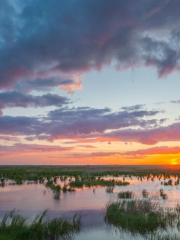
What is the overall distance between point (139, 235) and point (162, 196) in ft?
49.1

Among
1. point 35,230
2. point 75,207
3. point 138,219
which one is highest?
point 35,230

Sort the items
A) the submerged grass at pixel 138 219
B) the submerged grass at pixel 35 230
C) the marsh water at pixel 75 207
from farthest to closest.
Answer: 1. the submerged grass at pixel 138 219
2. the marsh water at pixel 75 207
3. the submerged grass at pixel 35 230

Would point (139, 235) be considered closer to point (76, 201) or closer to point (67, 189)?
point (76, 201)

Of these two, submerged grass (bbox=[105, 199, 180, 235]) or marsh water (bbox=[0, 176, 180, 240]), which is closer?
marsh water (bbox=[0, 176, 180, 240])

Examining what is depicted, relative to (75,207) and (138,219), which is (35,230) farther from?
(75,207)

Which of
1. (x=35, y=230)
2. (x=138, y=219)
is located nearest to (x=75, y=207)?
(x=138, y=219)

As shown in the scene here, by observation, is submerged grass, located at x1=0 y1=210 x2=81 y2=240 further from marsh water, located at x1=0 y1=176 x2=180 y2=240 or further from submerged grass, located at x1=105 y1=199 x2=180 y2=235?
submerged grass, located at x1=105 y1=199 x2=180 y2=235

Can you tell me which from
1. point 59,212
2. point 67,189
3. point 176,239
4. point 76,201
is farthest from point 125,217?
point 67,189

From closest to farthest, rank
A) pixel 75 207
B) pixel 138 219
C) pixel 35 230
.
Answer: pixel 35 230 → pixel 138 219 → pixel 75 207

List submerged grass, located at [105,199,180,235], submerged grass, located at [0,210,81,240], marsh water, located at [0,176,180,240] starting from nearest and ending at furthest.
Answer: submerged grass, located at [0,210,81,240], marsh water, located at [0,176,180,240], submerged grass, located at [105,199,180,235]

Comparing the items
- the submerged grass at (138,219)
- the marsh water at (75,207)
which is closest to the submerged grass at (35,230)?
the marsh water at (75,207)

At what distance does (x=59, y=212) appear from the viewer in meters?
21.3

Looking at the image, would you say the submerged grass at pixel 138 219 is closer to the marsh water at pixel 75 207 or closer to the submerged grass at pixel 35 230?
the marsh water at pixel 75 207

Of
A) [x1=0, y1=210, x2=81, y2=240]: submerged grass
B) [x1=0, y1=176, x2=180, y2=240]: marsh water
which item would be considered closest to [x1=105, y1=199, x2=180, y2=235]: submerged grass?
[x1=0, y1=176, x2=180, y2=240]: marsh water
